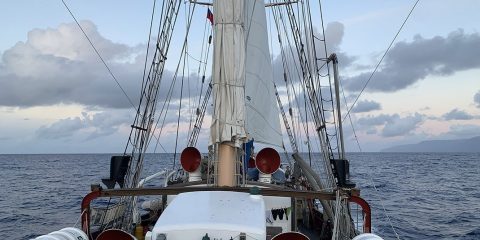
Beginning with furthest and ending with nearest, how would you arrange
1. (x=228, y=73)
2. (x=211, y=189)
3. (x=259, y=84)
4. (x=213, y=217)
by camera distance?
(x=259, y=84)
(x=228, y=73)
(x=211, y=189)
(x=213, y=217)

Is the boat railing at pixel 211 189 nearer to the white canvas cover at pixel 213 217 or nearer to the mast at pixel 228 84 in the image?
the white canvas cover at pixel 213 217

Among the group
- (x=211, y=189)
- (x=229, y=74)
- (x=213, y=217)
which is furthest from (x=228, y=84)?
(x=213, y=217)

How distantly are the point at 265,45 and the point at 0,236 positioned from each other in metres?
15.5

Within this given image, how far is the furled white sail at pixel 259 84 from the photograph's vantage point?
522 inches

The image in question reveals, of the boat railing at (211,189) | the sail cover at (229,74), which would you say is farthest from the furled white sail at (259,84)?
the boat railing at (211,189)

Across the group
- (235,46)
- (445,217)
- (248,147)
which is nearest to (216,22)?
(235,46)

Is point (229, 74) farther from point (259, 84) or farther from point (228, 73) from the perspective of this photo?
point (259, 84)

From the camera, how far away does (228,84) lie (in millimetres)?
8312

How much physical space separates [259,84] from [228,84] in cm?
551

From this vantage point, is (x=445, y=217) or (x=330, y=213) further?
(x=445, y=217)

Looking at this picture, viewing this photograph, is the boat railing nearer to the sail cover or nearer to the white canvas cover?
the white canvas cover

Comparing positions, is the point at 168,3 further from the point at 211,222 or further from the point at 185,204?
the point at 211,222

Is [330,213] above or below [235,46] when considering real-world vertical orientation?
below

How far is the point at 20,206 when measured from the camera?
30.0m
